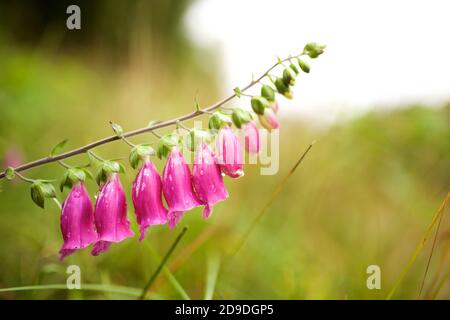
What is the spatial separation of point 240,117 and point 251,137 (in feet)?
0.24

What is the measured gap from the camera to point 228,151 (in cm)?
91

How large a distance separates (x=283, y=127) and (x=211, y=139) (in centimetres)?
294

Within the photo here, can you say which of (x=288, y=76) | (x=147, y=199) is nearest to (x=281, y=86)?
(x=288, y=76)

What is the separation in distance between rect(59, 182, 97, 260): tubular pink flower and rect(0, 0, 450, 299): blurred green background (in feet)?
0.56

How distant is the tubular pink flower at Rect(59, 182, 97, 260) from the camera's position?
0.92 m

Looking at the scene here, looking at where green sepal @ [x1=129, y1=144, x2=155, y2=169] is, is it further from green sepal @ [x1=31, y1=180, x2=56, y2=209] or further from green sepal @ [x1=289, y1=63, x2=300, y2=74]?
green sepal @ [x1=289, y1=63, x2=300, y2=74]

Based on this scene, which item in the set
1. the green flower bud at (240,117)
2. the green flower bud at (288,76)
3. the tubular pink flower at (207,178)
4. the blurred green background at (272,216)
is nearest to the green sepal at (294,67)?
the green flower bud at (288,76)

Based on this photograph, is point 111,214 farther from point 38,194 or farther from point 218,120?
point 218,120

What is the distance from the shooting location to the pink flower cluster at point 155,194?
906mm

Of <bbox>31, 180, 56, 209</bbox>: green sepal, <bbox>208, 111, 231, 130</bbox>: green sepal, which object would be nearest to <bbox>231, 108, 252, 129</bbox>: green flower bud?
<bbox>208, 111, 231, 130</bbox>: green sepal

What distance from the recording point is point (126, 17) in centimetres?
621

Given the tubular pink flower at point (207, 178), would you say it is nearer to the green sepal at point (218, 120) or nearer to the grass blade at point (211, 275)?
the green sepal at point (218, 120)

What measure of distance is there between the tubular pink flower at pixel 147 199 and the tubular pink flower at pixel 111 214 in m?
0.04

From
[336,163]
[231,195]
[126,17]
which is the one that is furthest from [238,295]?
[126,17]
